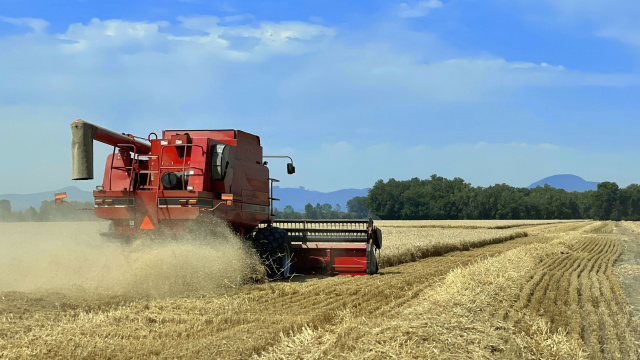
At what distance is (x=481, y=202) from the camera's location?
119000 mm

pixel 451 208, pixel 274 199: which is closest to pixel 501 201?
pixel 451 208

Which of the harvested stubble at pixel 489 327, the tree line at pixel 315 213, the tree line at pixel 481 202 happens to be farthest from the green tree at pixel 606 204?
the harvested stubble at pixel 489 327

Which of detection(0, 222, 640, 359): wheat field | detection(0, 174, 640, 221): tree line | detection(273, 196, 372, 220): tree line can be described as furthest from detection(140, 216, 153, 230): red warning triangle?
detection(0, 174, 640, 221): tree line

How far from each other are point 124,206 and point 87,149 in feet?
3.98

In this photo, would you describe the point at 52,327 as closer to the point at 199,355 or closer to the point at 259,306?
the point at 199,355

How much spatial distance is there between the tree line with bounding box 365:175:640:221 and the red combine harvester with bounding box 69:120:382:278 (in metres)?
95.5

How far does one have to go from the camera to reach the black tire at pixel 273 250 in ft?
40.4

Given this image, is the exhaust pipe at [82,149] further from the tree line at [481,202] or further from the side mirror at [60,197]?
the tree line at [481,202]

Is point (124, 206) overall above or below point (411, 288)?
above

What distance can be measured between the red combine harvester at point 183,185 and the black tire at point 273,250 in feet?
0.06

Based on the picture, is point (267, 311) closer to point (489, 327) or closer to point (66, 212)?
point (489, 327)

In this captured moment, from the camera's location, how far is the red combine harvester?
10750 mm

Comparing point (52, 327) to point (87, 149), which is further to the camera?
point (87, 149)

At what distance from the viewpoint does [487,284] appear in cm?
1055
